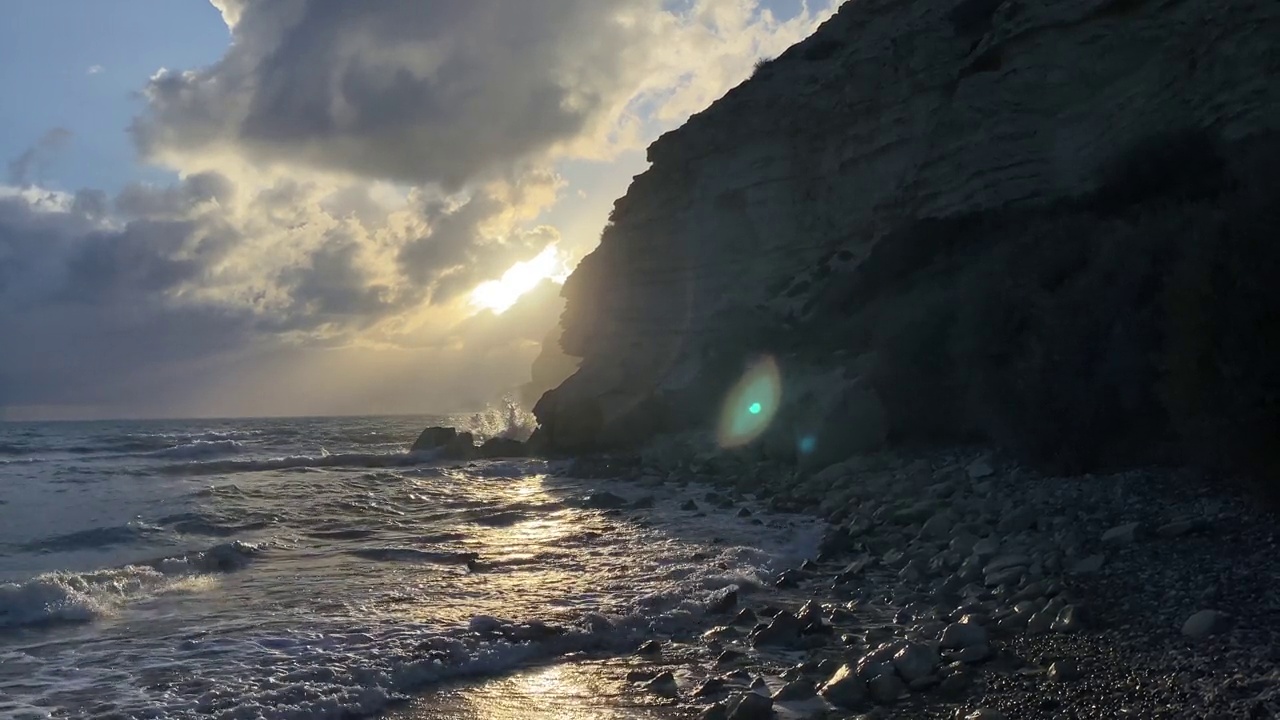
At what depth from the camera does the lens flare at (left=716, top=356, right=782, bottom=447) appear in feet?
83.1

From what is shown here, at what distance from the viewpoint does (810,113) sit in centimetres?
2775

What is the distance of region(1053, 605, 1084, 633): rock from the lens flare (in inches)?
637

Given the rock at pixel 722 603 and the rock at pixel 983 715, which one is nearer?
the rock at pixel 983 715

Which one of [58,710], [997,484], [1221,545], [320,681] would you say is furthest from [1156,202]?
[58,710]

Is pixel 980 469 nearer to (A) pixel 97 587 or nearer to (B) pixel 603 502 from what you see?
(B) pixel 603 502

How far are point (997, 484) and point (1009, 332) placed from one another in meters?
3.28

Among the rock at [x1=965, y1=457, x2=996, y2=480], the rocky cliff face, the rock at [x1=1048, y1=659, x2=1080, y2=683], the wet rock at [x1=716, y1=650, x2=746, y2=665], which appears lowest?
the wet rock at [x1=716, y1=650, x2=746, y2=665]

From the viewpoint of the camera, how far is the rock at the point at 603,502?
18953mm

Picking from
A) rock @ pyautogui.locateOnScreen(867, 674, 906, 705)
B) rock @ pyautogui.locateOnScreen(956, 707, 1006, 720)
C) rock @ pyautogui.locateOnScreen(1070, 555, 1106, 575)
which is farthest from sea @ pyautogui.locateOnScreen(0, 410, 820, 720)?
rock @ pyautogui.locateOnScreen(1070, 555, 1106, 575)

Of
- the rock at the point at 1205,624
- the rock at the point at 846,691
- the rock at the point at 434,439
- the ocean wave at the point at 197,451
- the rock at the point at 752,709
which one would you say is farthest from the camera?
the rock at the point at 434,439

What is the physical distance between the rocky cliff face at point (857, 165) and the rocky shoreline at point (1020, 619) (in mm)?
6596

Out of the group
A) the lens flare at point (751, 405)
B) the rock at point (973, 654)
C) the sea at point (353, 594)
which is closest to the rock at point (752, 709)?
the sea at point (353, 594)

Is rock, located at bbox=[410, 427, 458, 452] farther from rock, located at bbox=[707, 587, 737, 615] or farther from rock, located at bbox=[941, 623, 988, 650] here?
rock, located at bbox=[941, 623, 988, 650]

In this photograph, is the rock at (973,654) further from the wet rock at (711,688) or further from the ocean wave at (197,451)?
the ocean wave at (197,451)
